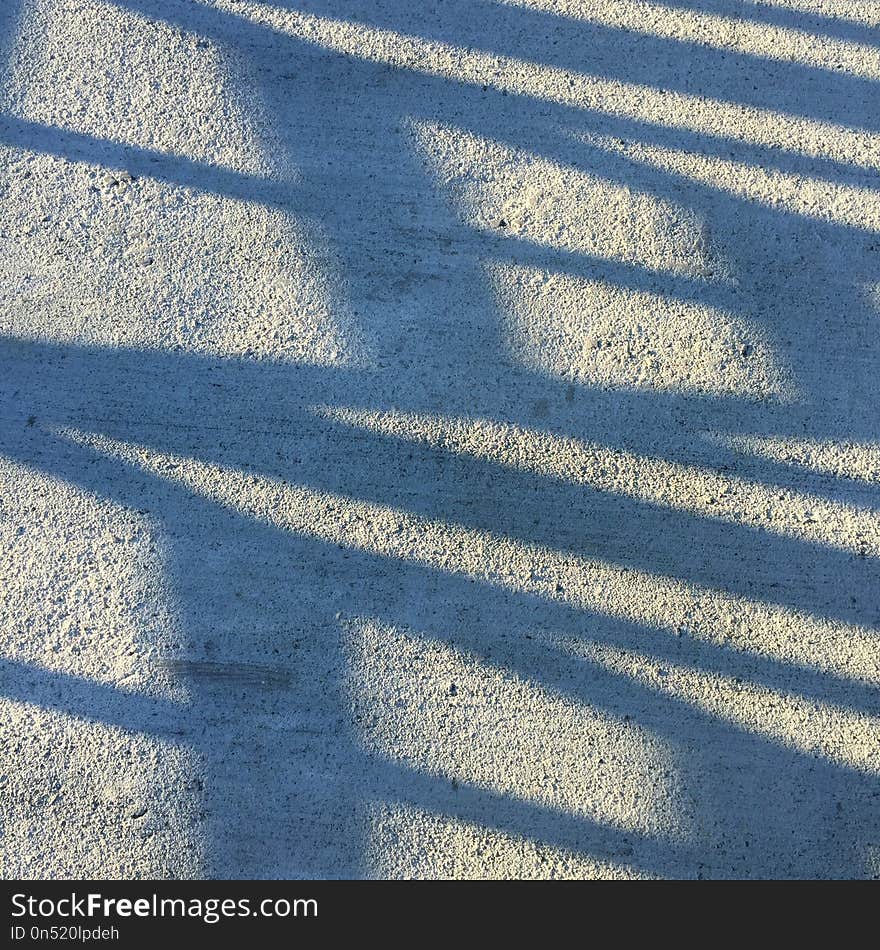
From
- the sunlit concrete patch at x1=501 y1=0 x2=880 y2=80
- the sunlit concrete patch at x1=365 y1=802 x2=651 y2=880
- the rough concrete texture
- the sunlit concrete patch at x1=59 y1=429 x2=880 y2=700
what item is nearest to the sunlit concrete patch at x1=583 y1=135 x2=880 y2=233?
the rough concrete texture

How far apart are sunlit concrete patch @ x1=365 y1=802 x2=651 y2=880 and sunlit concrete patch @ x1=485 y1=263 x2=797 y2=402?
1.57 m

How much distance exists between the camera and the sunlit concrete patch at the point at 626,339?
299 centimetres

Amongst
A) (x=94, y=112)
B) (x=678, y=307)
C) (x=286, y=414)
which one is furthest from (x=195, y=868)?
(x=94, y=112)

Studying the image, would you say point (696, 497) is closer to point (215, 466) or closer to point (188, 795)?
point (215, 466)

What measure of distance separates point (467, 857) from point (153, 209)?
2.53m

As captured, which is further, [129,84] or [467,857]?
[129,84]

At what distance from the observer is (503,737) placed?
2.72 m

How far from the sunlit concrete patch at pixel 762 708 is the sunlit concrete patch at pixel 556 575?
0.12m

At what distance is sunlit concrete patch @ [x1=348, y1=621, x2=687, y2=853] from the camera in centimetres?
269

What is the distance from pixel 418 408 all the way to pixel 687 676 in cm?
129

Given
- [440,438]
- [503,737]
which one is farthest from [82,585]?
[503,737]

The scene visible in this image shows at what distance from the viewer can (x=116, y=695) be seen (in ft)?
8.94

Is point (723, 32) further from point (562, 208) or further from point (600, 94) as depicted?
point (562, 208)

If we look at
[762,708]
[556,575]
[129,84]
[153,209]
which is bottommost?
[762,708]
